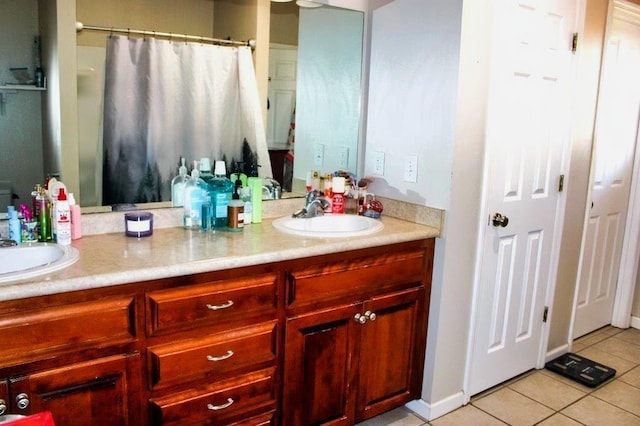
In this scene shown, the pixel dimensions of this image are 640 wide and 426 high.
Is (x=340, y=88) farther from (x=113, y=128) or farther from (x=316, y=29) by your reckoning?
(x=113, y=128)

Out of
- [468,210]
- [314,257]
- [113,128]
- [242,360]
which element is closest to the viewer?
[242,360]

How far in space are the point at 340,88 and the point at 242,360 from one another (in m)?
1.49

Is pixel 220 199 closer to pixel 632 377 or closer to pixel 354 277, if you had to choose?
pixel 354 277

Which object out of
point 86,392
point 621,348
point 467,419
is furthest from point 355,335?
point 621,348

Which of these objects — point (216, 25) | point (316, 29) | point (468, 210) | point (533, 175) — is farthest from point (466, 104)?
point (216, 25)

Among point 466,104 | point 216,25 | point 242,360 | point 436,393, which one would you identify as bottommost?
point 436,393

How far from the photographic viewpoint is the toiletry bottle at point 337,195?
2.45 meters

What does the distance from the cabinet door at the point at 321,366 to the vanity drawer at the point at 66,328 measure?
1.96 ft

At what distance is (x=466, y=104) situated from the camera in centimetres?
218

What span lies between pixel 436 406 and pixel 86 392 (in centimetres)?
157

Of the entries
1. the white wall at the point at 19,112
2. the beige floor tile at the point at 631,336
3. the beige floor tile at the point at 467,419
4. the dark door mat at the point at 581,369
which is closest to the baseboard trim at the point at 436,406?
the beige floor tile at the point at 467,419

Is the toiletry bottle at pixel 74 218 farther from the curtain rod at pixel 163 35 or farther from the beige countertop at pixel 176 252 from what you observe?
the curtain rod at pixel 163 35

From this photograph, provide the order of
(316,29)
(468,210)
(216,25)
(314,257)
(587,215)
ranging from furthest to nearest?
(587,215), (316,29), (468,210), (216,25), (314,257)

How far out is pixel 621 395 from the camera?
267 centimetres
